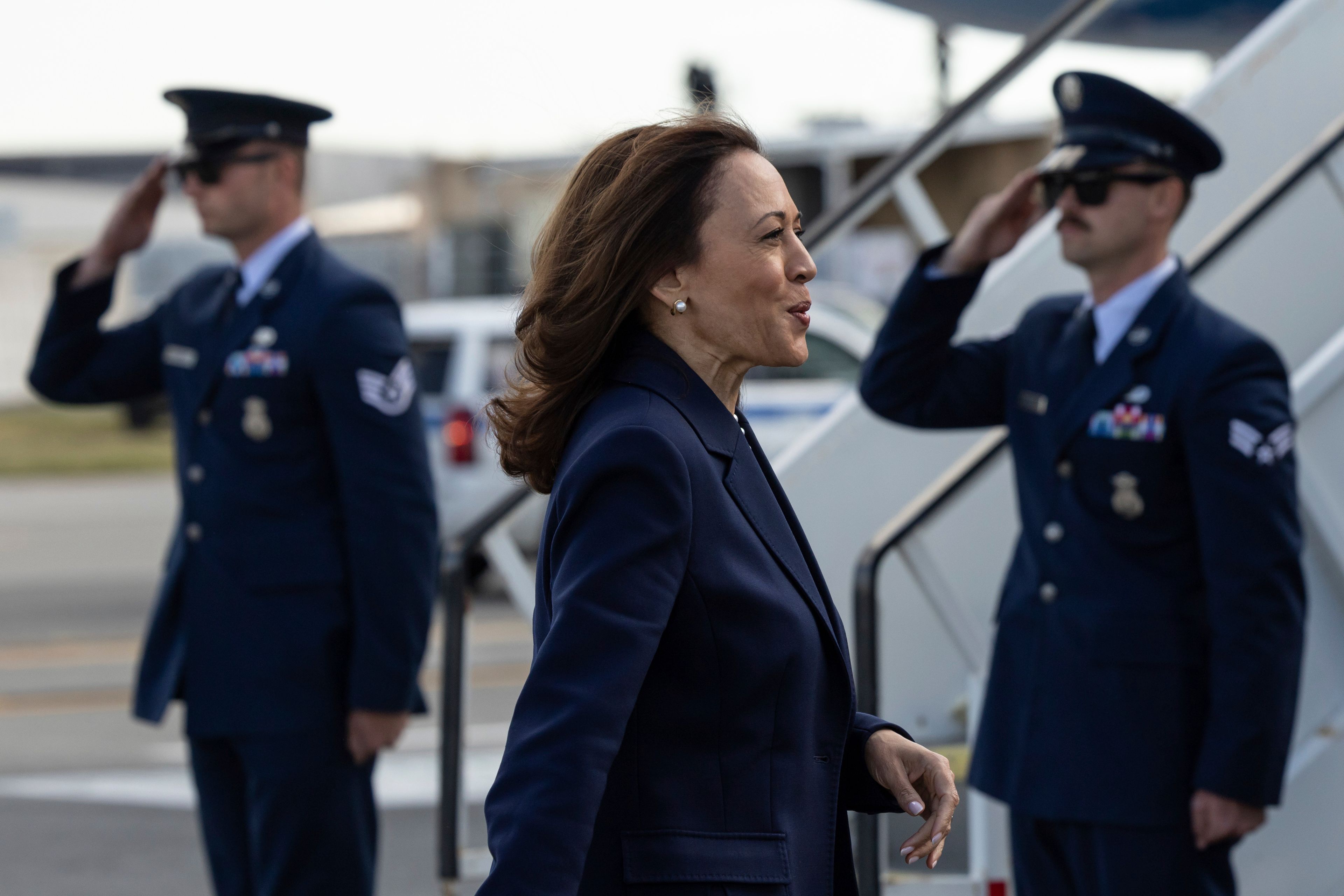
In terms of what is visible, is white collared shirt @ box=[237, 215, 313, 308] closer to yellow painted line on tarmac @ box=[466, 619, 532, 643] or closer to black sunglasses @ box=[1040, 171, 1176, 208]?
black sunglasses @ box=[1040, 171, 1176, 208]

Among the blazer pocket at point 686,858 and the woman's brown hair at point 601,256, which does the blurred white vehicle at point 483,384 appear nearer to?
the woman's brown hair at point 601,256

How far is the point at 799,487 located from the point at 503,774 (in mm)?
2401

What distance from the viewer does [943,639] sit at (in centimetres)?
409

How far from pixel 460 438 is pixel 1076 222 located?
7.58m

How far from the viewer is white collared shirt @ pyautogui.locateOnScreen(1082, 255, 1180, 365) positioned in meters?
2.92

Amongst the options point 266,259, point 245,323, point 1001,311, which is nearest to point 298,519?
point 245,323

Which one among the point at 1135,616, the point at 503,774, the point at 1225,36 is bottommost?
the point at 1135,616

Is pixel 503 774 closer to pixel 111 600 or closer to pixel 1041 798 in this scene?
pixel 1041 798

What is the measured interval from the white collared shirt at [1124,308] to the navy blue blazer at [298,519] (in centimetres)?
132

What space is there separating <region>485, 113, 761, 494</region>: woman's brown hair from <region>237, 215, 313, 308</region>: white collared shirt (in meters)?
1.67

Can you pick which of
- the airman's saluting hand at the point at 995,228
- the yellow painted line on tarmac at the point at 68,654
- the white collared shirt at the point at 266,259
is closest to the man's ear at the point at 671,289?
the airman's saluting hand at the point at 995,228

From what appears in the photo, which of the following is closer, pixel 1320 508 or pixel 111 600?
pixel 1320 508

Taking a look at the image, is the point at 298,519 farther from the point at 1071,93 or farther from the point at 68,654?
the point at 68,654

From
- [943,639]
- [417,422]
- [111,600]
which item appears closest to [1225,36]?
[943,639]
